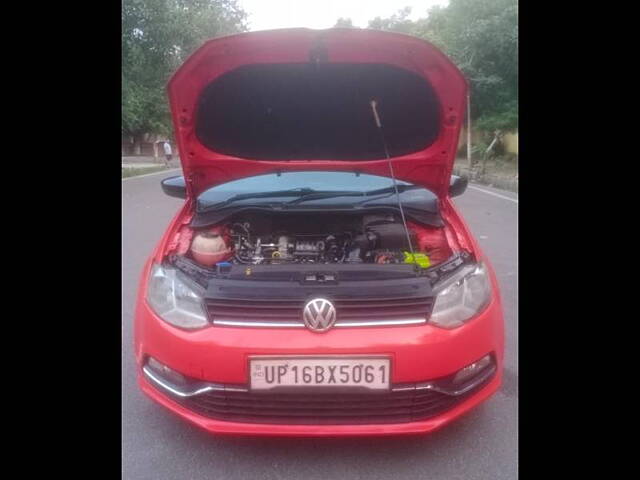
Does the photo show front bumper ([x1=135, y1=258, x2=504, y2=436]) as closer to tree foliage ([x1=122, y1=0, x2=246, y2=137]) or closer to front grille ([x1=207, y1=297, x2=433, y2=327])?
front grille ([x1=207, y1=297, x2=433, y2=327])

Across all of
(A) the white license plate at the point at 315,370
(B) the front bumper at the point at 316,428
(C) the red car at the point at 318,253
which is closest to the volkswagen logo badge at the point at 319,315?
(C) the red car at the point at 318,253

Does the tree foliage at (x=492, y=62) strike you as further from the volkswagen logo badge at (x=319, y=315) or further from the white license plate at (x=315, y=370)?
the white license plate at (x=315, y=370)

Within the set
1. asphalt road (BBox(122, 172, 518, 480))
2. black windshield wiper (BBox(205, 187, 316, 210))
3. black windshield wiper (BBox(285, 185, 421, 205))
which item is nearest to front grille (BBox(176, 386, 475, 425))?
asphalt road (BBox(122, 172, 518, 480))

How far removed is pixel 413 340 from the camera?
218 cm

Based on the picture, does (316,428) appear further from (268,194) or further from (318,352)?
(268,194)

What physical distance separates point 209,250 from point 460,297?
1.36 m

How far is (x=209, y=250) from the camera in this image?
2996mm

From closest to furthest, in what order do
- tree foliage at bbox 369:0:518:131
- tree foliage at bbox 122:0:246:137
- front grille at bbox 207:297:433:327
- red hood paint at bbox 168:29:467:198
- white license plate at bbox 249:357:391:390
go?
white license plate at bbox 249:357:391:390, front grille at bbox 207:297:433:327, red hood paint at bbox 168:29:467:198, tree foliage at bbox 122:0:246:137, tree foliage at bbox 369:0:518:131

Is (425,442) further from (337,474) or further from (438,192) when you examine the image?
(438,192)

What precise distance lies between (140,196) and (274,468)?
12.1 metres

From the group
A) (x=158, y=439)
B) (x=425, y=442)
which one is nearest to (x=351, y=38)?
(x=425, y=442)

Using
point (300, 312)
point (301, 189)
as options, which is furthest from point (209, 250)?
point (300, 312)

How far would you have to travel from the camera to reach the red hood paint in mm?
2717

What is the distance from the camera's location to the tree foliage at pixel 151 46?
1650 cm
